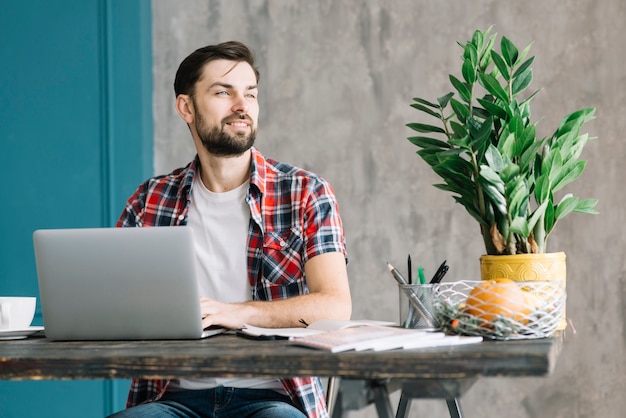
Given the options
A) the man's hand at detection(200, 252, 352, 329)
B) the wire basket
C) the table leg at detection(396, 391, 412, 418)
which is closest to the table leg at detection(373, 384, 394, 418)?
A: the wire basket

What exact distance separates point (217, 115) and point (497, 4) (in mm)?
1403

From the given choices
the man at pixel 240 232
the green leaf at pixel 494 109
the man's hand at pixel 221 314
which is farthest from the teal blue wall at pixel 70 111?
the green leaf at pixel 494 109

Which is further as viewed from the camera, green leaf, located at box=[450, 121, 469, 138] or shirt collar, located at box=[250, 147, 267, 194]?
shirt collar, located at box=[250, 147, 267, 194]

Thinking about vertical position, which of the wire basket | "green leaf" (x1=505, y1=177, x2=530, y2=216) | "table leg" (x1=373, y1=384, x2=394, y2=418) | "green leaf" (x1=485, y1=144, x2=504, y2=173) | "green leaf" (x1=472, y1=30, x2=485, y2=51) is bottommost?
"table leg" (x1=373, y1=384, x2=394, y2=418)

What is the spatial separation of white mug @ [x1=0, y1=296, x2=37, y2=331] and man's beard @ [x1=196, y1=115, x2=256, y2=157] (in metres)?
0.68

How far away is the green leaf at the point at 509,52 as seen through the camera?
1716mm

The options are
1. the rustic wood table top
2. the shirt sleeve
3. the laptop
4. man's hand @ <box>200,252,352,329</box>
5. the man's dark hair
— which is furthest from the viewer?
the man's dark hair

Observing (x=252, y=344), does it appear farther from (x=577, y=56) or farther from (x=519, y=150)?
(x=577, y=56)

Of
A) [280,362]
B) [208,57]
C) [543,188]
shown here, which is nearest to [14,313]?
[280,362]

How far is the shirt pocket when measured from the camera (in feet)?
6.44

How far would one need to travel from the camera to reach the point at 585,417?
2928 millimetres

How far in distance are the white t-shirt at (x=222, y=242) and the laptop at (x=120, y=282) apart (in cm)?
55

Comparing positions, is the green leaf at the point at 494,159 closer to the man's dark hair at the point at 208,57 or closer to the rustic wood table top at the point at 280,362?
the rustic wood table top at the point at 280,362

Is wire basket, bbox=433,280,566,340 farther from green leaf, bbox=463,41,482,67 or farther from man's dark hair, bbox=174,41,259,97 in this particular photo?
man's dark hair, bbox=174,41,259,97
